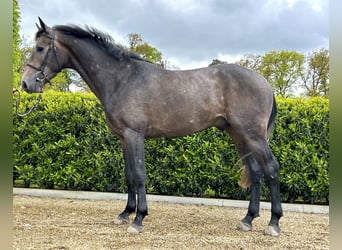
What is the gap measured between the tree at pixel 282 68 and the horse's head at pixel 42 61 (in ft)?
83.5

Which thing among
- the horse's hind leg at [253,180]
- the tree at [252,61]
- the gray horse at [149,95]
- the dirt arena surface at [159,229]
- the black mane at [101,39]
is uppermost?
the tree at [252,61]

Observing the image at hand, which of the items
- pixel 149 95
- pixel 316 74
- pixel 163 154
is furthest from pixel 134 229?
pixel 316 74

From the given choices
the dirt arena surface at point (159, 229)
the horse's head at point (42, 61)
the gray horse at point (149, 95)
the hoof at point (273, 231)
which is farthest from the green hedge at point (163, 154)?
the horse's head at point (42, 61)

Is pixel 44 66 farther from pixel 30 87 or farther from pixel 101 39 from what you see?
pixel 101 39

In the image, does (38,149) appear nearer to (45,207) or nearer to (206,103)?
(45,207)

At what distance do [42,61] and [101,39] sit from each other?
2.56ft

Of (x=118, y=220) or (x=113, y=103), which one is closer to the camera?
(x=113, y=103)

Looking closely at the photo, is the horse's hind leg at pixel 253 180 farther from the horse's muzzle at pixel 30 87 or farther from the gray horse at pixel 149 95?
the horse's muzzle at pixel 30 87

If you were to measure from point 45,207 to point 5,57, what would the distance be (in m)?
5.02

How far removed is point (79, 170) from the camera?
6.31 metres

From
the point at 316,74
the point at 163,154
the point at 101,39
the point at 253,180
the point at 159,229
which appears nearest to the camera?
the point at 159,229

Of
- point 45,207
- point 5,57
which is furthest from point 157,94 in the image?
point 5,57

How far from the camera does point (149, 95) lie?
12.9 ft

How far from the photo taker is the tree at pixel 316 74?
24073mm
